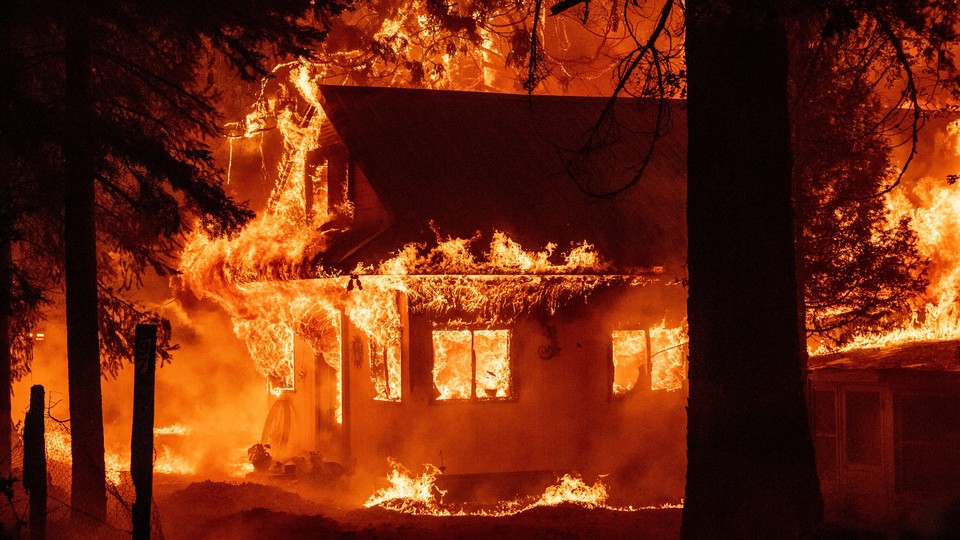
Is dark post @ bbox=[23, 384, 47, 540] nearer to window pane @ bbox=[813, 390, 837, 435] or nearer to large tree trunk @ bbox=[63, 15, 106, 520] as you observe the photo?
Result: large tree trunk @ bbox=[63, 15, 106, 520]

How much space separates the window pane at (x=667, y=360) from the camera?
65.0ft

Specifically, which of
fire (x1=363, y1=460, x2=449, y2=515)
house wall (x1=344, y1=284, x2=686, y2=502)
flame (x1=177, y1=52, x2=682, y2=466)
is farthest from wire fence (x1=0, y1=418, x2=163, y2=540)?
house wall (x1=344, y1=284, x2=686, y2=502)

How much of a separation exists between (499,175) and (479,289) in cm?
257

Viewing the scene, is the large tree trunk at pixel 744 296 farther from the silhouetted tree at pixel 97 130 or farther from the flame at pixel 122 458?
the flame at pixel 122 458

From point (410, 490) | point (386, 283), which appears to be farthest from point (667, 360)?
point (386, 283)

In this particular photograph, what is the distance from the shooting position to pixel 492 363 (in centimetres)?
1848

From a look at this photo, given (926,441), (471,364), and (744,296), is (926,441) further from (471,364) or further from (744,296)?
(744,296)

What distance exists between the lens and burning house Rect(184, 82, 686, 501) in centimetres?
1780

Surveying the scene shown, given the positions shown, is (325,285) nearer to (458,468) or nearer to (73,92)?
(458,468)

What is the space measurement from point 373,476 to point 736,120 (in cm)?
1104

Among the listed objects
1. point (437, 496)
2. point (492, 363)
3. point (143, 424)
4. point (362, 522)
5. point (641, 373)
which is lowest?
point (437, 496)

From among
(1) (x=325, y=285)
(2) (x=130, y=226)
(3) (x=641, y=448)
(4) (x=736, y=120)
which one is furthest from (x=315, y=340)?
(4) (x=736, y=120)

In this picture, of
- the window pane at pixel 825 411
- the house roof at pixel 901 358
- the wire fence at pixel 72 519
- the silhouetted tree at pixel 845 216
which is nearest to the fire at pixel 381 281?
the silhouetted tree at pixel 845 216

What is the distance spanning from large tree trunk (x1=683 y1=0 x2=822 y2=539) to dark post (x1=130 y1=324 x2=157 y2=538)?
15.9 feet
